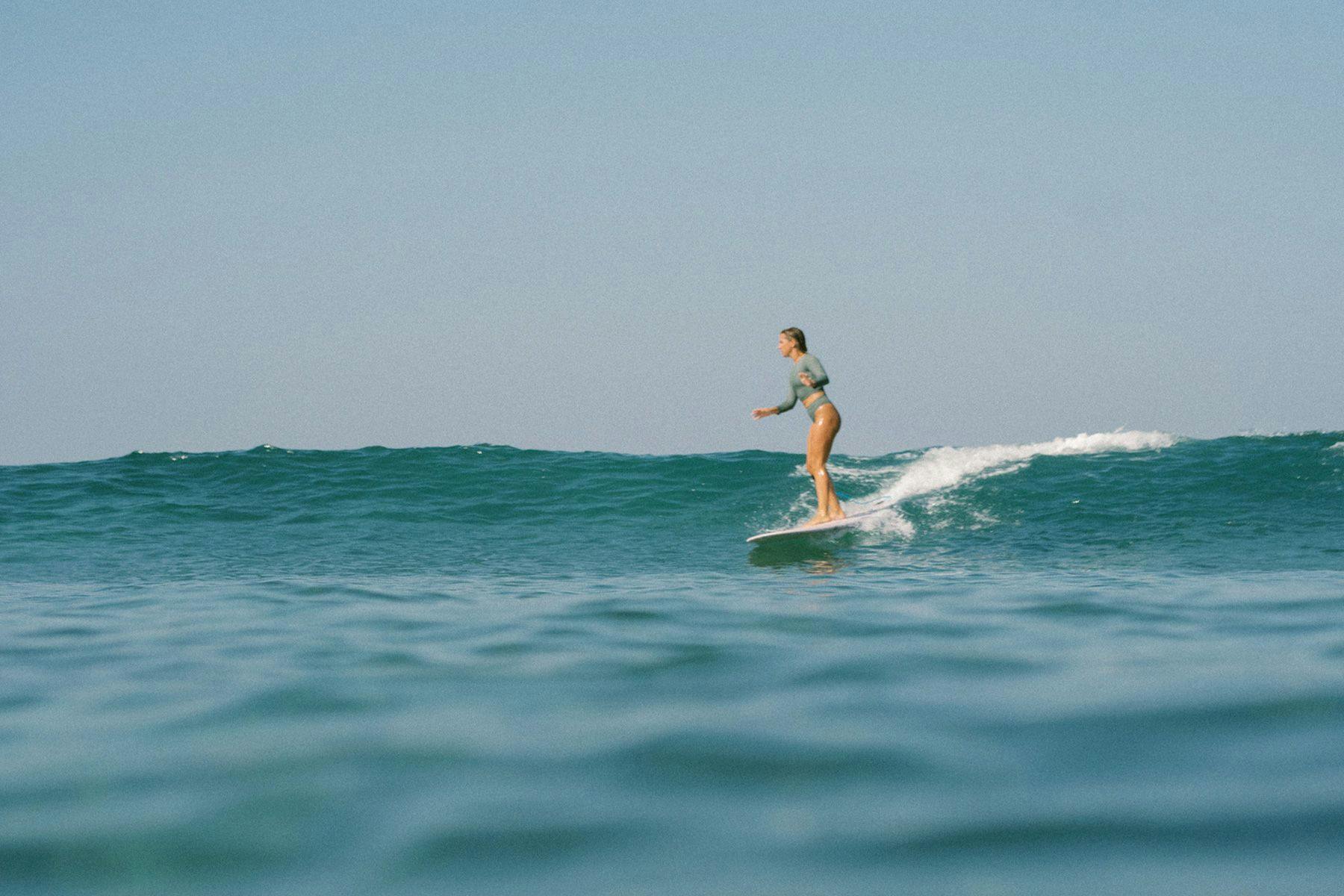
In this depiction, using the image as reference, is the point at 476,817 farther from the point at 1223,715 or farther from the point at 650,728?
the point at 1223,715

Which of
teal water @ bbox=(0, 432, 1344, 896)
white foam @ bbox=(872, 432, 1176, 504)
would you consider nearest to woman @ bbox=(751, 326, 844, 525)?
teal water @ bbox=(0, 432, 1344, 896)

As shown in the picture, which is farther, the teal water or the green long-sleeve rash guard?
the green long-sleeve rash guard

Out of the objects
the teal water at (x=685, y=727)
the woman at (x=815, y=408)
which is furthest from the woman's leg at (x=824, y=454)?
the teal water at (x=685, y=727)

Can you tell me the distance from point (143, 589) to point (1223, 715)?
735 centimetres

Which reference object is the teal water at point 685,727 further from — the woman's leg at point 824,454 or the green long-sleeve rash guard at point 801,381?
the green long-sleeve rash guard at point 801,381

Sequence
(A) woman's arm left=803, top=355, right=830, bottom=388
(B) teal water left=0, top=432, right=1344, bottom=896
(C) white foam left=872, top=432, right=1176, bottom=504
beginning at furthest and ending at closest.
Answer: (C) white foam left=872, top=432, right=1176, bottom=504 < (A) woman's arm left=803, top=355, right=830, bottom=388 < (B) teal water left=0, top=432, right=1344, bottom=896

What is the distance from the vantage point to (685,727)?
126 inches

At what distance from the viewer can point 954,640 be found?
4.69 m

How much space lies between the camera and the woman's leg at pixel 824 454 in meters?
10.1

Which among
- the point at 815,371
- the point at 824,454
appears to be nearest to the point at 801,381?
the point at 815,371

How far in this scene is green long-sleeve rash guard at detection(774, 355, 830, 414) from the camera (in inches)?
393

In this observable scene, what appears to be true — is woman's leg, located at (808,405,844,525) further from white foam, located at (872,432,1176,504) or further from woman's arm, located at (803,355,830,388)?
white foam, located at (872,432,1176,504)

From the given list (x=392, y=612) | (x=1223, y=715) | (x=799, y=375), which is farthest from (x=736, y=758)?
(x=799, y=375)

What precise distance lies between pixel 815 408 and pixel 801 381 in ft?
1.03
